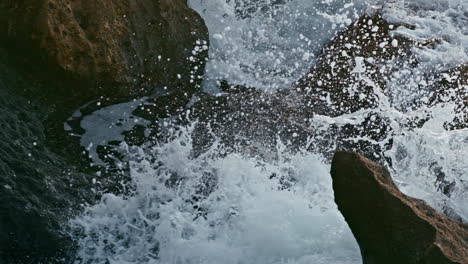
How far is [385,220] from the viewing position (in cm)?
302

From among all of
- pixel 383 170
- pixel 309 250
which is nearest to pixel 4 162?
pixel 309 250

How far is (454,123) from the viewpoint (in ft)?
17.0

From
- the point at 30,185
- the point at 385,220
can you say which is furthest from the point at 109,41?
the point at 385,220

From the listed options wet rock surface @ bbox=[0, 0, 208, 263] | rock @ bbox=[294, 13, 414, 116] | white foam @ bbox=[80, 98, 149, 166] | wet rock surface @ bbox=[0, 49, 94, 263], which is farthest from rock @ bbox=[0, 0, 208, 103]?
rock @ bbox=[294, 13, 414, 116]

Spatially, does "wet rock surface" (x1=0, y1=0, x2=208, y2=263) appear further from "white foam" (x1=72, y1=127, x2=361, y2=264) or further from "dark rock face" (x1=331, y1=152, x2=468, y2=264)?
"dark rock face" (x1=331, y1=152, x2=468, y2=264)

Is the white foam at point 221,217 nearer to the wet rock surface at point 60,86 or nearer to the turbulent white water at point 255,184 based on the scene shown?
the turbulent white water at point 255,184

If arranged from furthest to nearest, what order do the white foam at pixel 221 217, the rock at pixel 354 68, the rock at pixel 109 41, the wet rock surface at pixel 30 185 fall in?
the rock at pixel 354 68 → the rock at pixel 109 41 → the white foam at pixel 221 217 → the wet rock surface at pixel 30 185

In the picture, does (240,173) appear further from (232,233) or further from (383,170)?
(383,170)

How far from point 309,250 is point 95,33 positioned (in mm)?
2078

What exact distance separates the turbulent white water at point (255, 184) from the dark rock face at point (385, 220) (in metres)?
0.79

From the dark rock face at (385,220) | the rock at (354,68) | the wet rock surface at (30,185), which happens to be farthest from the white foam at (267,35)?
the dark rock face at (385,220)

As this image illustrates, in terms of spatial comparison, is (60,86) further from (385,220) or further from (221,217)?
(385,220)

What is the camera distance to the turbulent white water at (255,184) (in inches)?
157

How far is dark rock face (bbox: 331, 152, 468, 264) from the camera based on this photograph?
2.98 metres
